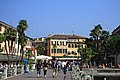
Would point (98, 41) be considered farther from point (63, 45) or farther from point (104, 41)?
point (63, 45)

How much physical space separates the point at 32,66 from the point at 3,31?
758 inches

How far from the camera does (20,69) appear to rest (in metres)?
37.2

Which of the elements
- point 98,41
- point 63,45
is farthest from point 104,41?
point 63,45

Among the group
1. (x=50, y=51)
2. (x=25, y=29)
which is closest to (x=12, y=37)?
(x=25, y=29)

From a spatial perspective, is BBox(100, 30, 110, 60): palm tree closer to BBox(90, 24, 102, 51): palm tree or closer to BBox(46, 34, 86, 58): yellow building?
BBox(90, 24, 102, 51): palm tree

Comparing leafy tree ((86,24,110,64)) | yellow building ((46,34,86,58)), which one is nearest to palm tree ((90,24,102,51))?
leafy tree ((86,24,110,64))

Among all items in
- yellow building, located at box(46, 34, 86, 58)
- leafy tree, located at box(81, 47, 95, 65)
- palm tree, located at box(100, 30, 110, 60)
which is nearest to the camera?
palm tree, located at box(100, 30, 110, 60)

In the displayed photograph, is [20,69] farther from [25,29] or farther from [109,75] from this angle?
[25,29]

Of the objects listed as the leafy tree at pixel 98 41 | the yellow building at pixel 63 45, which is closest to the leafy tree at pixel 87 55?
the leafy tree at pixel 98 41

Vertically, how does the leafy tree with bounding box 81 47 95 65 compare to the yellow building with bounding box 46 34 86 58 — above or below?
below

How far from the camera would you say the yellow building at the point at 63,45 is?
12193 cm

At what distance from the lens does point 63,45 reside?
12406 centimetres

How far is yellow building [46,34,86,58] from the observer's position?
121931 millimetres

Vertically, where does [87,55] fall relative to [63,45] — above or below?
below
